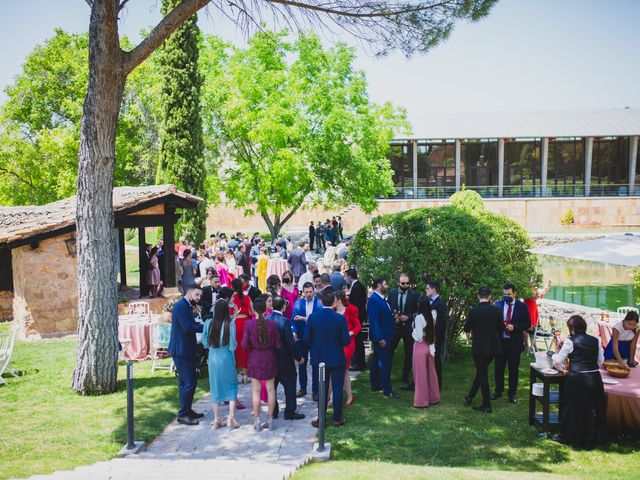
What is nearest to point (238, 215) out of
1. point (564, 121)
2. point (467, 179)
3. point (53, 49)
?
point (53, 49)

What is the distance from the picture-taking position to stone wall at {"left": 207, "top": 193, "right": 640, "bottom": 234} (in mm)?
39438

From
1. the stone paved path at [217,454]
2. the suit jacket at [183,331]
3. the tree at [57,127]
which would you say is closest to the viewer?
the stone paved path at [217,454]

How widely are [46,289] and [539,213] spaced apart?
115 ft

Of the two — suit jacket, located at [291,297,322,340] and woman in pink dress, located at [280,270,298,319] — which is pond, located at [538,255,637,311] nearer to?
woman in pink dress, located at [280,270,298,319]

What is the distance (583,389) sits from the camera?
6.65 m

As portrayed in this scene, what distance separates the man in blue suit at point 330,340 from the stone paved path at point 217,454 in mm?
614

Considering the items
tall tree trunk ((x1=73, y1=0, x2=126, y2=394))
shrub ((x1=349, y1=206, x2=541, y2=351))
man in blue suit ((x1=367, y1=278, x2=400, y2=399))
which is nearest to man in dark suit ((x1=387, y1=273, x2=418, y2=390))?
man in blue suit ((x1=367, y1=278, x2=400, y2=399))

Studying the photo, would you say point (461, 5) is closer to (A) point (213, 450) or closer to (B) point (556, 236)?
(A) point (213, 450)

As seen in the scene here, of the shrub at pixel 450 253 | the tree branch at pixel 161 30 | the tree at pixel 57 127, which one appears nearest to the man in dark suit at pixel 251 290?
the shrub at pixel 450 253

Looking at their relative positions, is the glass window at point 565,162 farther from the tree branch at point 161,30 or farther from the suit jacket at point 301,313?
the tree branch at point 161,30

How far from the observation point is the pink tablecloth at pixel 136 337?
10711 mm

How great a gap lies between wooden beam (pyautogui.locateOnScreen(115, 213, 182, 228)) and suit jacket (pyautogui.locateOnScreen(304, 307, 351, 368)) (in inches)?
303

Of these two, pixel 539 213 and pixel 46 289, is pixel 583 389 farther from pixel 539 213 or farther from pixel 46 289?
pixel 539 213

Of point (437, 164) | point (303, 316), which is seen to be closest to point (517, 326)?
point (303, 316)
